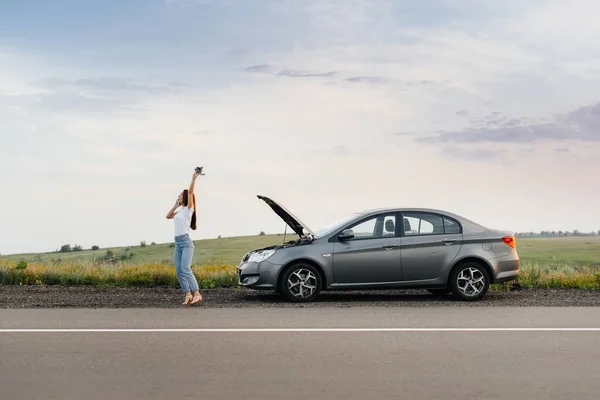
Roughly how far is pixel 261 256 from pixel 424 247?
2.98m

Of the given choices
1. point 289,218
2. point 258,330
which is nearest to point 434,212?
point 289,218

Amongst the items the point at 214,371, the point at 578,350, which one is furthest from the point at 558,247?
the point at 214,371

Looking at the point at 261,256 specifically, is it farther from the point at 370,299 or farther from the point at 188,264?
the point at 370,299

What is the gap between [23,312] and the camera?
45.1ft

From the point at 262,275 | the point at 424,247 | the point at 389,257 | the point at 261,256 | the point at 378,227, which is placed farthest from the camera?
the point at 378,227

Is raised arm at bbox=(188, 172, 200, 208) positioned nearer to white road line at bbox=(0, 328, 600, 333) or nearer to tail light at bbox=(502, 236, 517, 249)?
white road line at bbox=(0, 328, 600, 333)

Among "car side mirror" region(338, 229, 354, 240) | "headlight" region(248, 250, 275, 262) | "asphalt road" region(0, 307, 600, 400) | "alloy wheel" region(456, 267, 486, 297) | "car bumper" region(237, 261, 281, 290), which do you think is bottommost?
"asphalt road" region(0, 307, 600, 400)

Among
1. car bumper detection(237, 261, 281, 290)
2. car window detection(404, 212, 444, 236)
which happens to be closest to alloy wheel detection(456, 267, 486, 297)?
car window detection(404, 212, 444, 236)

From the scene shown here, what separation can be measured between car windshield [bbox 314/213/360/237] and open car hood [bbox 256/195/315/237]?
0.24 m

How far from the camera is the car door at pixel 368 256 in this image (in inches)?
599

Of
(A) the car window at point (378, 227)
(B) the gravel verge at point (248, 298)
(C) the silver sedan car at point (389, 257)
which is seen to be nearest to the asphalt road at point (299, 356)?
(B) the gravel verge at point (248, 298)

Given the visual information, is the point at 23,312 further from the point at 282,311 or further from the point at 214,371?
the point at 214,371

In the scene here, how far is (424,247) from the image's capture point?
15.5 meters

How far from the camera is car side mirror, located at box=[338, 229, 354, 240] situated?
50.0 ft
